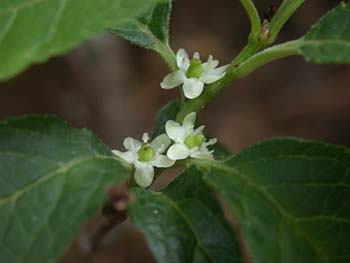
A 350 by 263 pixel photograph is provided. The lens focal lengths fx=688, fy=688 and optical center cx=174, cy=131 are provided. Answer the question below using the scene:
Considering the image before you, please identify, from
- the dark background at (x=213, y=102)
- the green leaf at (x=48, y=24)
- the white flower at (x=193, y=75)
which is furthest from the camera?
the dark background at (x=213, y=102)

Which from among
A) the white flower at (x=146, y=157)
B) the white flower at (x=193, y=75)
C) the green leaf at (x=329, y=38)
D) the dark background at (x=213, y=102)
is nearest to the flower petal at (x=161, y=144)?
the white flower at (x=146, y=157)

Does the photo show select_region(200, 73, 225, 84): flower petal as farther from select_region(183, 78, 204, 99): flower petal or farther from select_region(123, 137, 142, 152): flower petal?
select_region(123, 137, 142, 152): flower petal

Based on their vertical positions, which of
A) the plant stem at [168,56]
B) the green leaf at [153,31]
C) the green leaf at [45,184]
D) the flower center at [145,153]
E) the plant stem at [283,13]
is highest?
the green leaf at [153,31]

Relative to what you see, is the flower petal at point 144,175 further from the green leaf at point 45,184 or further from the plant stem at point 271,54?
the plant stem at point 271,54

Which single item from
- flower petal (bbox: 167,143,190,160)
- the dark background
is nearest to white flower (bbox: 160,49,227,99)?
flower petal (bbox: 167,143,190,160)

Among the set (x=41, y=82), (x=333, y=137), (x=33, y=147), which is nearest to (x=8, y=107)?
(x=41, y=82)

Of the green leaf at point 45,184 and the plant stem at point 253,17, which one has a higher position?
the plant stem at point 253,17

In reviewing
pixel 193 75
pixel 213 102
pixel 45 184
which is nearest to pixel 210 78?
pixel 193 75

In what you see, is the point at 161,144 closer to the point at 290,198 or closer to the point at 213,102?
the point at 290,198

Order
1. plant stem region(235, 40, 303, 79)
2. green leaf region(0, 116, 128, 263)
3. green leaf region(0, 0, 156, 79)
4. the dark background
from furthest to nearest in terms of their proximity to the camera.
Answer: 1. the dark background
2. plant stem region(235, 40, 303, 79)
3. green leaf region(0, 116, 128, 263)
4. green leaf region(0, 0, 156, 79)
